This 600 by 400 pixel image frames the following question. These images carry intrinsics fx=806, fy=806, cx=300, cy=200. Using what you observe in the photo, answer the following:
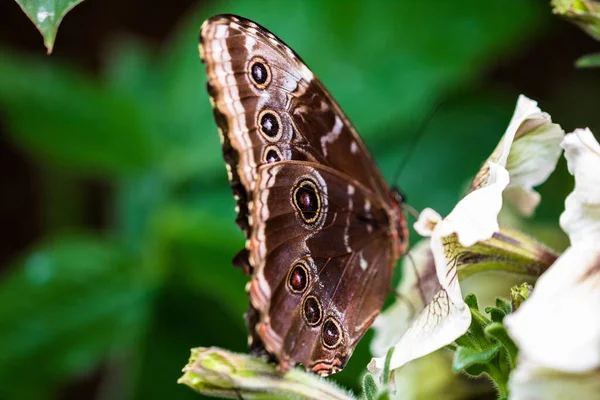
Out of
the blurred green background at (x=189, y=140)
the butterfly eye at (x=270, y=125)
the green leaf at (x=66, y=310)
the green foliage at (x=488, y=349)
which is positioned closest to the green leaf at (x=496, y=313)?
the green foliage at (x=488, y=349)

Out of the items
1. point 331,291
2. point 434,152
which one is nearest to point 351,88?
point 434,152

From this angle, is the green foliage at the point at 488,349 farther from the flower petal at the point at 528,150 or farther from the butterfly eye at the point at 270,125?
the butterfly eye at the point at 270,125

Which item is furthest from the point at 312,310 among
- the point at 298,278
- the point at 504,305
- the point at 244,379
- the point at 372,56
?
the point at 372,56

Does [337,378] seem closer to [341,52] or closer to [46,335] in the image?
[46,335]

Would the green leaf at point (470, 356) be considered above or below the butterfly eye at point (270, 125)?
below

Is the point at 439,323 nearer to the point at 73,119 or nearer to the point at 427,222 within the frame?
the point at 427,222
